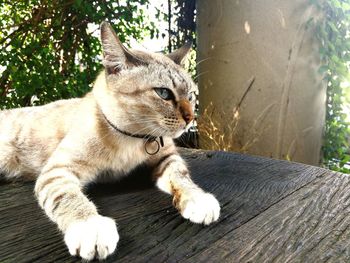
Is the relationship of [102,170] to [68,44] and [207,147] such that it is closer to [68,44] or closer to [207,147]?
[207,147]

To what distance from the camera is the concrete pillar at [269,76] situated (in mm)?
2344

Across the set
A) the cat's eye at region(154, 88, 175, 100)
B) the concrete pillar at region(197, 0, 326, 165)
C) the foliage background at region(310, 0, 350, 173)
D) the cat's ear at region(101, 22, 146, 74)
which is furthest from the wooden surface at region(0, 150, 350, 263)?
the foliage background at region(310, 0, 350, 173)

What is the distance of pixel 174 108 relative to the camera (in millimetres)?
1365

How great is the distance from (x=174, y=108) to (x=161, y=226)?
526mm

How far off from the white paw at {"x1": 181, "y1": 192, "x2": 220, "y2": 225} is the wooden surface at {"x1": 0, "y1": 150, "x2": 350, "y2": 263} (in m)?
0.02

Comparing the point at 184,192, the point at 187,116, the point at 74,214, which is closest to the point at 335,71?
the point at 187,116

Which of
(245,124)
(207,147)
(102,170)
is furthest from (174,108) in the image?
(207,147)

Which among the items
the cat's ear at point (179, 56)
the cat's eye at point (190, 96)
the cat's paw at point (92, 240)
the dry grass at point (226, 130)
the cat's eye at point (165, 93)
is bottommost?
the dry grass at point (226, 130)

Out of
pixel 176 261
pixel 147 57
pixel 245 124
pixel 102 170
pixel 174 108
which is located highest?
pixel 147 57

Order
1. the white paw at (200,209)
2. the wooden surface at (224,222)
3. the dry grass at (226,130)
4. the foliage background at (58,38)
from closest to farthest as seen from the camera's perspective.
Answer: the wooden surface at (224,222) → the white paw at (200,209) → the dry grass at (226,130) → the foliage background at (58,38)

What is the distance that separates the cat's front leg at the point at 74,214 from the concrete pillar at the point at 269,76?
1.47m

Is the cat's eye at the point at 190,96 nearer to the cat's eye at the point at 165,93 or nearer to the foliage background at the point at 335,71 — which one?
the cat's eye at the point at 165,93

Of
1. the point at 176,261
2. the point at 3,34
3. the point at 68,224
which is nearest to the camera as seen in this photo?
the point at 176,261

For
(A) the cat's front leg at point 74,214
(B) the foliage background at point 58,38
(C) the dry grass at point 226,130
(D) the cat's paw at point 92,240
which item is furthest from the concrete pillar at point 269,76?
(D) the cat's paw at point 92,240
